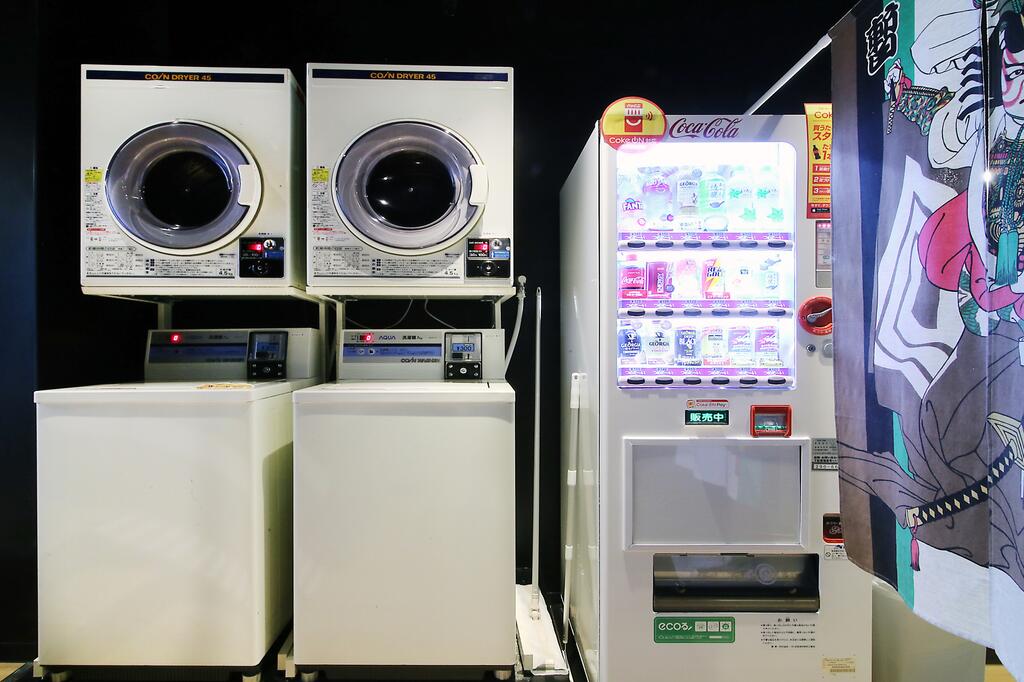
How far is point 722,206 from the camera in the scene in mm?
1937

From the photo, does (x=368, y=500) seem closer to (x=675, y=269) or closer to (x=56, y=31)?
(x=675, y=269)

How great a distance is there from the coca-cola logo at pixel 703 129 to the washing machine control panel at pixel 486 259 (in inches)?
29.2

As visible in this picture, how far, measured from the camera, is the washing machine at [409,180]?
2145 mm

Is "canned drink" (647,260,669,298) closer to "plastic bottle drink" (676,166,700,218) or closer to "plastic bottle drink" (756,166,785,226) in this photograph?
"plastic bottle drink" (676,166,700,218)

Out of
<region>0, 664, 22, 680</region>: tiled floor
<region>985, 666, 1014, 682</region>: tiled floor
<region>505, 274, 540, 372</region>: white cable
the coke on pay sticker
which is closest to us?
the coke on pay sticker

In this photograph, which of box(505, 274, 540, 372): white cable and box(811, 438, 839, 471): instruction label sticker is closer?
box(811, 438, 839, 471): instruction label sticker

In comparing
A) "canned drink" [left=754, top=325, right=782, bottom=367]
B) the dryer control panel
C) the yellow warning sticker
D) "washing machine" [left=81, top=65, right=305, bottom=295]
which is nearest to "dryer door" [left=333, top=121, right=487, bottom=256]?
"washing machine" [left=81, top=65, right=305, bottom=295]

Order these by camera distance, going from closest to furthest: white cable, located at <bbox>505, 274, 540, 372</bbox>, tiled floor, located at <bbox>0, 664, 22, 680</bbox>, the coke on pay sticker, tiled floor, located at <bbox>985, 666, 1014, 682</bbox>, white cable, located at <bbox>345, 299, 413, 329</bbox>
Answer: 1. the coke on pay sticker
2. tiled floor, located at <bbox>0, 664, 22, 680</bbox>
3. tiled floor, located at <bbox>985, 666, 1014, 682</bbox>
4. white cable, located at <bbox>505, 274, 540, 372</bbox>
5. white cable, located at <bbox>345, 299, 413, 329</bbox>

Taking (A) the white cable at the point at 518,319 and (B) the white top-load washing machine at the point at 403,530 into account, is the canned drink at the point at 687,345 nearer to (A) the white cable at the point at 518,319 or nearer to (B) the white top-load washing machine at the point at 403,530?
(B) the white top-load washing machine at the point at 403,530

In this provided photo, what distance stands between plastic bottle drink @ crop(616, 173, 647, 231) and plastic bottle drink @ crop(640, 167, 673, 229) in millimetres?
→ 30

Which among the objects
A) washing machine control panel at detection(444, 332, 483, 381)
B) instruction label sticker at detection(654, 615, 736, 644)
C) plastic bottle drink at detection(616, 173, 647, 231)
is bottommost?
instruction label sticker at detection(654, 615, 736, 644)

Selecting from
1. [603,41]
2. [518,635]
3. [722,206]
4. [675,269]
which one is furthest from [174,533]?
[603,41]

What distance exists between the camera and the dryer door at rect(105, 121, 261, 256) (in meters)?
2.12

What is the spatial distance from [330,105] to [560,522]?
2157mm
